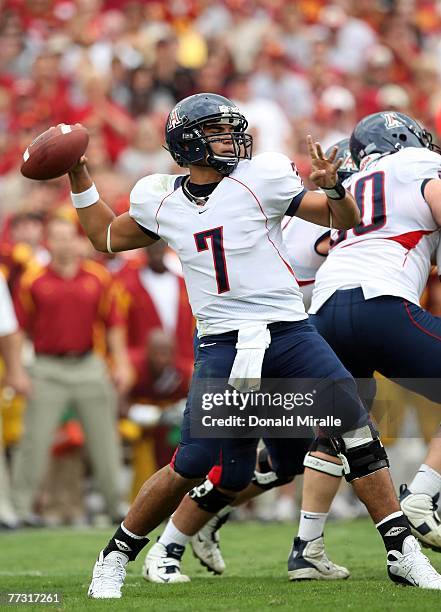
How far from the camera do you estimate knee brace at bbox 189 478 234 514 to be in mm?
5598

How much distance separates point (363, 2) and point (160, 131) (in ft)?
13.8

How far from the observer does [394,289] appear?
545 cm

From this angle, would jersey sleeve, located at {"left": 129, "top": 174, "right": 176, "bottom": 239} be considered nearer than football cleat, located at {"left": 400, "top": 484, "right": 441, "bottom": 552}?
Yes

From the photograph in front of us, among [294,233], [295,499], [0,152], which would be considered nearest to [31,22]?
[0,152]

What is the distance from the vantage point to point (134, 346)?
986cm

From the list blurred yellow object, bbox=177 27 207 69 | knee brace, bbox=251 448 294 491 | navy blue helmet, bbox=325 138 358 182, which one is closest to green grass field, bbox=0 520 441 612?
knee brace, bbox=251 448 294 491

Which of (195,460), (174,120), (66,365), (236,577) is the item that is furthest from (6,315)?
(195,460)

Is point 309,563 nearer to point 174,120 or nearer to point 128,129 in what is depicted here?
point 174,120

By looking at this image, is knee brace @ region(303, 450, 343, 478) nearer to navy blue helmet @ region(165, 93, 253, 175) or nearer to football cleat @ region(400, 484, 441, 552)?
football cleat @ region(400, 484, 441, 552)

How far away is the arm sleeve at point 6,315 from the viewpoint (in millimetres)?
8852

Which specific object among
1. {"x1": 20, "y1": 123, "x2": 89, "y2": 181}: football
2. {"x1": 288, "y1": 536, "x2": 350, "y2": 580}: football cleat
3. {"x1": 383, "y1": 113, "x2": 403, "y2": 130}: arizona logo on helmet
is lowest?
{"x1": 288, "y1": 536, "x2": 350, "y2": 580}: football cleat

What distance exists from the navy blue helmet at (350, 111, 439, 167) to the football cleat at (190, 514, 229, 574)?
2.00m

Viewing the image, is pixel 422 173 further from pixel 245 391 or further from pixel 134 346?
pixel 134 346

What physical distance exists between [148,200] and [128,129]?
276 inches
